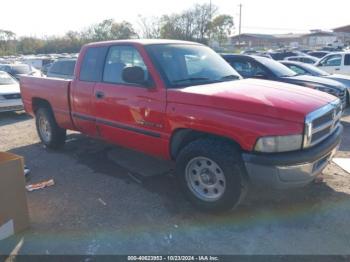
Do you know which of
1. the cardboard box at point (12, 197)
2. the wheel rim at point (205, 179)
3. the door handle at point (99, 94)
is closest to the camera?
the cardboard box at point (12, 197)

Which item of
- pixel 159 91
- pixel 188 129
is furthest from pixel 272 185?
pixel 159 91

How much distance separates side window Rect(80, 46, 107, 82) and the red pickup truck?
0.02m

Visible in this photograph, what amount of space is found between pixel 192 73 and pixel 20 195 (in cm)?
239

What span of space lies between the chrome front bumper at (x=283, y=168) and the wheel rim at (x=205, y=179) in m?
0.37

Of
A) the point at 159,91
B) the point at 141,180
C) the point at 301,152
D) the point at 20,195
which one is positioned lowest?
the point at 141,180

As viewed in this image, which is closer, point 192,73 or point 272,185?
point 272,185

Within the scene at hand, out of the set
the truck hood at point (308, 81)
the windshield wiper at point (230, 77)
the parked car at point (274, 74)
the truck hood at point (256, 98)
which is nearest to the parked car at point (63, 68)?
the parked car at point (274, 74)

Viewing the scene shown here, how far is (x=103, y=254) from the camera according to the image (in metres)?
3.11

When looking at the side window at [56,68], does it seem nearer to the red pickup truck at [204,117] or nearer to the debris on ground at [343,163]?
the red pickup truck at [204,117]

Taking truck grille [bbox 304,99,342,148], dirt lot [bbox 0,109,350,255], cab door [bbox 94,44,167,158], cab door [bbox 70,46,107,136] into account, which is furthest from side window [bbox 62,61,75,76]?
truck grille [bbox 304,99,342,148]

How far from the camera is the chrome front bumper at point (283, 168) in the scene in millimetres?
3232

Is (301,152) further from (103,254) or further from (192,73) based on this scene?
(103,254)

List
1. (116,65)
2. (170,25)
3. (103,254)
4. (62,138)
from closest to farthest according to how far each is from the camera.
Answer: (103,254)
(116,65)
(62,138)
(170,25)

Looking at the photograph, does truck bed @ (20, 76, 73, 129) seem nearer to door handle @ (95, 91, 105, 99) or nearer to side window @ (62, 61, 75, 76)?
door handle @ (95, 91, 105, 99)
